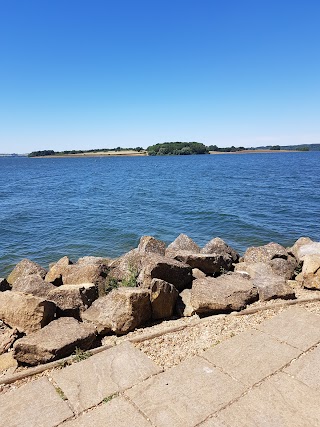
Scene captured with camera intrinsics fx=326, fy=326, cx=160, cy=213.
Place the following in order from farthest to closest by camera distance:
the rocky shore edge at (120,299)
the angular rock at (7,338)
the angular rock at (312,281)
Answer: the angular rock at (312,281)
the angular rock at (7,338)
the rocky shore edge at (120,299)

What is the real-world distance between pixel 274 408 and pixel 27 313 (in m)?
4.22

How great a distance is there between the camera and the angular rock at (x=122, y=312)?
573 centimetres

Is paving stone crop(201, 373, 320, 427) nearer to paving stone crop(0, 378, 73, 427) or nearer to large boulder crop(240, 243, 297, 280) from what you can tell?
paving stone crop(0, 378, 73, 427)

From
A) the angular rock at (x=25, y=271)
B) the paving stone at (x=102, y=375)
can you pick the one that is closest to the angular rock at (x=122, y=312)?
the paving stone at (x=102, y=375)

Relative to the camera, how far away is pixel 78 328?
5395 mm

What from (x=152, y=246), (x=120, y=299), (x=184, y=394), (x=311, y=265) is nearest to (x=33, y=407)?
(x=184, y=394)

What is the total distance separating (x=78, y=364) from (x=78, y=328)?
2.67ft

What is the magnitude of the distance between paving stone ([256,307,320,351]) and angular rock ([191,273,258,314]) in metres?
0.78

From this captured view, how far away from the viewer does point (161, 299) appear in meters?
6.25

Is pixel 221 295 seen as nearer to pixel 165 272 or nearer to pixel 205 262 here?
pixel 165 272

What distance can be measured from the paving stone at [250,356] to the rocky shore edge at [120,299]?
1200 millimetres

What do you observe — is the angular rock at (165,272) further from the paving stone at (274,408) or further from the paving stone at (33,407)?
the paving stone at (274,408)

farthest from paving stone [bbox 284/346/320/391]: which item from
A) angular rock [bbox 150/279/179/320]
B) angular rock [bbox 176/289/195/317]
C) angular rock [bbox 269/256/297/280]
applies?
angular rock [bbox 269/256/297/280]

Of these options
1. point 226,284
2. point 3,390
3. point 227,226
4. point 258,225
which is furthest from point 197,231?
point 3,390
